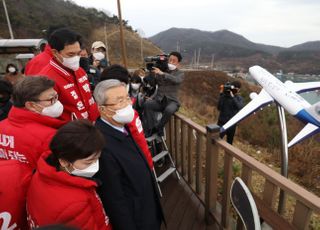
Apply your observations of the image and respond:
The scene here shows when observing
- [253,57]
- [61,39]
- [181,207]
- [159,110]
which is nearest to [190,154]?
[181,207]

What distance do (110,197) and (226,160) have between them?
1.13 m

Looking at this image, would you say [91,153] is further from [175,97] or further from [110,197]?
[175,97]

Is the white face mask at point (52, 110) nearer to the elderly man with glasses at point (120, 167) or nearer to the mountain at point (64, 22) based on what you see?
the elderly man with glasses at point (120, 167)

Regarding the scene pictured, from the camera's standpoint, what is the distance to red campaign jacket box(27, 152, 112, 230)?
1.19m

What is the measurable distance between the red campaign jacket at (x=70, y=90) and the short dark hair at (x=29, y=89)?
52 centimetres

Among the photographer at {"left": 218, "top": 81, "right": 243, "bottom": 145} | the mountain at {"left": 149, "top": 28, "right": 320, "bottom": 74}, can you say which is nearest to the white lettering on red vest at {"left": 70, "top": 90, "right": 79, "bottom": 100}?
the photographer at {"left": 218, "top": 81, "right": 243, "bottom": 145}

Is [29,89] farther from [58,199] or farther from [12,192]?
[58,199]

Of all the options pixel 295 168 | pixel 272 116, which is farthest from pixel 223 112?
pixel 272 116

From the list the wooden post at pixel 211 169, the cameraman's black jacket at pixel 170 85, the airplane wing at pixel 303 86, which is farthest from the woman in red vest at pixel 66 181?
the cameraman's black jacket at pixel 170 85

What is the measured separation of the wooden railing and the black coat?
779mm

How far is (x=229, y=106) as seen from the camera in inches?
229

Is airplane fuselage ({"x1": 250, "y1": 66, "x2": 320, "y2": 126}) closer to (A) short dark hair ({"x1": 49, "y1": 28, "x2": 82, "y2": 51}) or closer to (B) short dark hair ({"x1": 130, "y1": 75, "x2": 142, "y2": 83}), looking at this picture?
(A) short dark hair ({"x1": 49, "y1": 28, "x2": 82, "y2": 51})

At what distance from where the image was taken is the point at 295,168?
6141 millimetres

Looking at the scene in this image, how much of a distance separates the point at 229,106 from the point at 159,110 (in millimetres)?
2793
